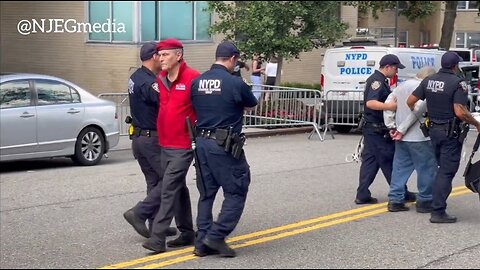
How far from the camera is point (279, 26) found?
20.6 m

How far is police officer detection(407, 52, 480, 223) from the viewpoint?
896 centimetres

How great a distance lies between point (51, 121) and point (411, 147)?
613 cm

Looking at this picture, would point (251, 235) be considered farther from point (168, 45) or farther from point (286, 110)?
point (286, 110)

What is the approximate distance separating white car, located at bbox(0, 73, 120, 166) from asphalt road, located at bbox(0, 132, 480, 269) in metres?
0.38

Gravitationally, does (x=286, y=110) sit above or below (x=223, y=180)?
below

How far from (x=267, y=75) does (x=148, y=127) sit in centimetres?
1560

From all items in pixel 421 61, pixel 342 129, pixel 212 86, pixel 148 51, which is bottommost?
pixel 342 129

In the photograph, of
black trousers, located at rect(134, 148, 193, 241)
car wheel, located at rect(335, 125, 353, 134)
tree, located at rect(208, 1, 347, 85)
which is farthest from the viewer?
tree, located at rect(208, 1, 347, 85)

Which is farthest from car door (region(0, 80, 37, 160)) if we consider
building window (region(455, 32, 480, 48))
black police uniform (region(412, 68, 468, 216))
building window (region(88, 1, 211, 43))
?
building window (region(455, 32, 480, 48))

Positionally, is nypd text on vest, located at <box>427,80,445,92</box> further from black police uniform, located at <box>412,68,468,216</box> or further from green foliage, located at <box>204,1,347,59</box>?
green foliage, located at <box>204,1,347,59</box>

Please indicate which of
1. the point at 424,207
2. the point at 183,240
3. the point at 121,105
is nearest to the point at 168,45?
the point at 183,240

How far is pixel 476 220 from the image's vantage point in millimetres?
9359

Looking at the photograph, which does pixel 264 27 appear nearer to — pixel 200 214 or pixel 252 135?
pixel 252 135

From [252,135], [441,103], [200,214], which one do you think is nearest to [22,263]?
[200,214]
